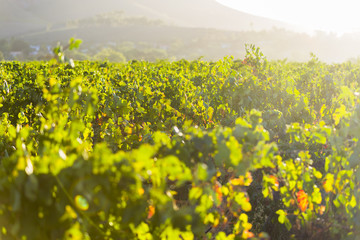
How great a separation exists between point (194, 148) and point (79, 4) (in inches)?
8682

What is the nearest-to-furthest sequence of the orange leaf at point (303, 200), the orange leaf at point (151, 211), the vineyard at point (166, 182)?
the vineyard at point (166, 182) → the orange leaf at point (151, 211) → the orange leaf at point (303, 200)

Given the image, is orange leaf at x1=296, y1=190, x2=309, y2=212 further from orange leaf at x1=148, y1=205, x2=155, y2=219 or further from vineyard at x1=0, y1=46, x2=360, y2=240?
orange leaf at x1=148, y1=205, x2=155, y2=219

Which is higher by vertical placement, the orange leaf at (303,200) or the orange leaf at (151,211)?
the orange leaf at (151,211)

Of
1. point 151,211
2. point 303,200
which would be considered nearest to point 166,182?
point 151,211

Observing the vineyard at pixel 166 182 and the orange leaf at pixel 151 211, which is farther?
the orange leaf at pixel 151 211

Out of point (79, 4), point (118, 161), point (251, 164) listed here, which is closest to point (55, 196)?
point (118, 161)

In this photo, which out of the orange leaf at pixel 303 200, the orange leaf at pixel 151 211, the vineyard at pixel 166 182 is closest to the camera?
the vineyard at pixel 166 182

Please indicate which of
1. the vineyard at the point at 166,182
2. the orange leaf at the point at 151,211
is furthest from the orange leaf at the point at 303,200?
the orange leaf at the point at 151,211

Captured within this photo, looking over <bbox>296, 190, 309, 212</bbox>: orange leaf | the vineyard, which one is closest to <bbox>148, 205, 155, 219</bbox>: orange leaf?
the vineyard

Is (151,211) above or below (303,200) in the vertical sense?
above

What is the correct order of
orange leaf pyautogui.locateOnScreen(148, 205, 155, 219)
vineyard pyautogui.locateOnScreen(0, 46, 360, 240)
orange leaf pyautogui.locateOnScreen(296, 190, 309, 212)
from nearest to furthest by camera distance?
vineyard pyautogui.locateOnScreen(0, 46, 360, 240), orange leaf pyautogui.locateOnScreen(148, 205, 155, 219), orange leaf pyautogui.locateOnScreen(296, 190, 309, 212)

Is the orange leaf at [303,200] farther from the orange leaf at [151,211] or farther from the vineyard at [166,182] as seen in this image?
the orange leaf at [151,211]

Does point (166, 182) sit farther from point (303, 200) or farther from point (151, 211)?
point (303, 200)

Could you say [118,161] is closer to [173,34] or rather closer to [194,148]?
[194,148]
